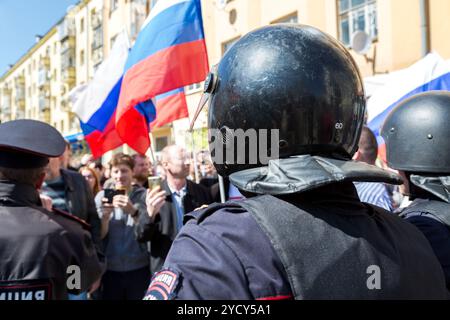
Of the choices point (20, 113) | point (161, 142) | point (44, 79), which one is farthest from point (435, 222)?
point (20, 113)

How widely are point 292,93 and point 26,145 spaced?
4.50ft

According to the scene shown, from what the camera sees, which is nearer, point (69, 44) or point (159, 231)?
point (159, 231)

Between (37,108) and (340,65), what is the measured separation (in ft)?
154

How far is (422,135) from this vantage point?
2.09 meters

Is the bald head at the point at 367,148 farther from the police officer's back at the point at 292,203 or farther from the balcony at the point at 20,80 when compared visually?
the balcony at the point at 20,80

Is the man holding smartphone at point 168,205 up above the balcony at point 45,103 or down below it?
below

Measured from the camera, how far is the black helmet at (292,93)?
1212 mm

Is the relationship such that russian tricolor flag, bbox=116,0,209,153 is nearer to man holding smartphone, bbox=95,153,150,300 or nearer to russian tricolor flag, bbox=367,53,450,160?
man holding smartphone, bbox=95,153,150,300

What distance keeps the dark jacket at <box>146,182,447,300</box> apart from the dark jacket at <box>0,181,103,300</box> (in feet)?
3.91

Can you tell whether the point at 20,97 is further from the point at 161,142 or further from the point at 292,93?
the point at 292,93

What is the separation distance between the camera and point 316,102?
1215 millimetres

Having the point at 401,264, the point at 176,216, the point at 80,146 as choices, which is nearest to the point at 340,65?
the point at 401,264

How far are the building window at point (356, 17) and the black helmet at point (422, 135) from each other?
363 inches

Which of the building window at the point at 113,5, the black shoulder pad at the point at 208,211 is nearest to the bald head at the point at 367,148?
the black shoulder pad at the point at 208,211
